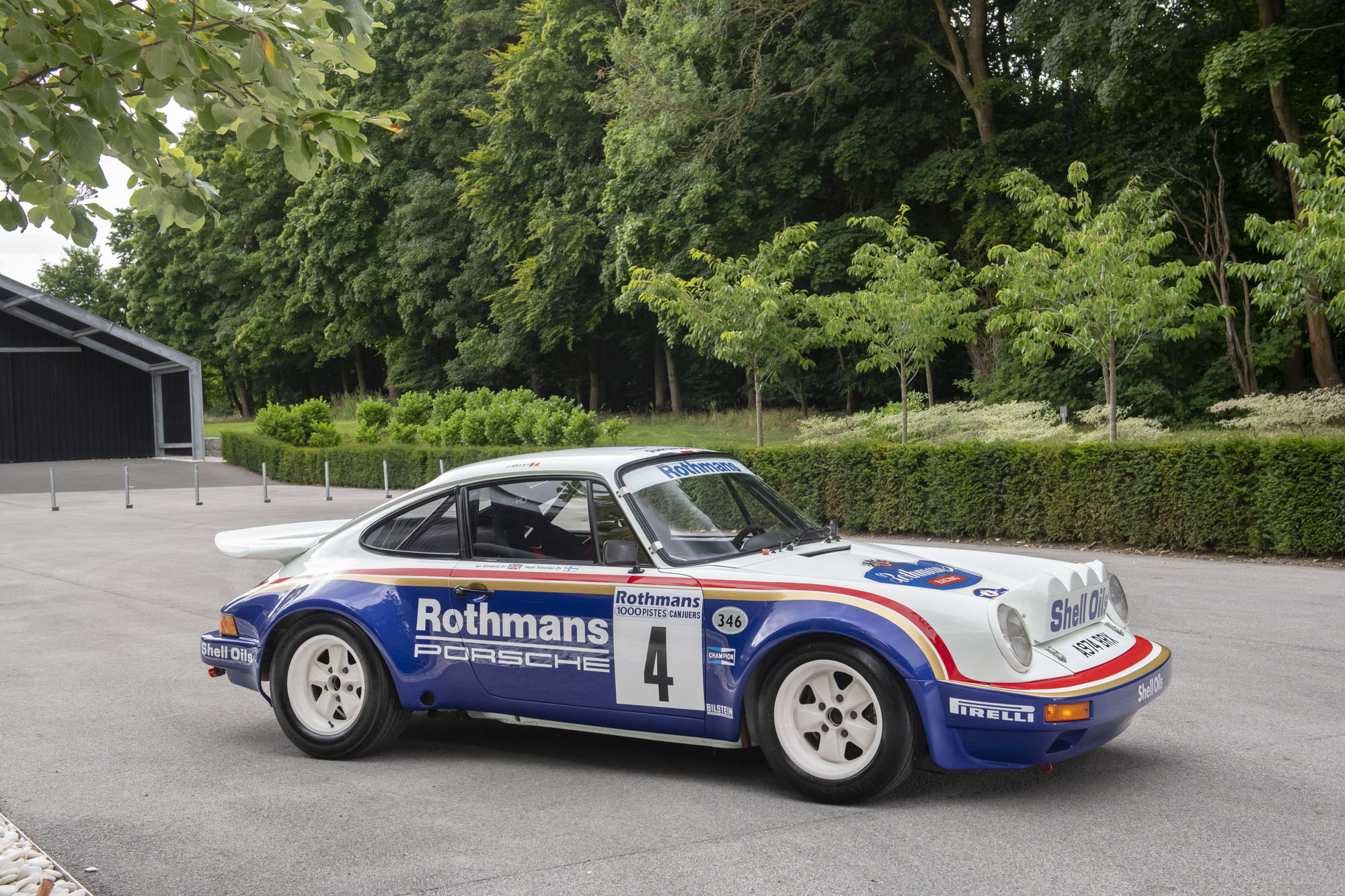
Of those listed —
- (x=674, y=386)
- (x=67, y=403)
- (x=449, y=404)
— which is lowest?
(x=449, y=404)

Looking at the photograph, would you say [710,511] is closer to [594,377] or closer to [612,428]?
[612,428]

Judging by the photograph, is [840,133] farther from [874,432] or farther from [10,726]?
[10,726]

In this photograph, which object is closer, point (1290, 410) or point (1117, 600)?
point (1117, 600)

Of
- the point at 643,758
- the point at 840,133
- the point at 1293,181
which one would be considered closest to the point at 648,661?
the point at 643,758

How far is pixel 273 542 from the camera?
7.08 metres

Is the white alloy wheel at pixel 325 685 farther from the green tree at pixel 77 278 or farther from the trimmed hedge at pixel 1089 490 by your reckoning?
the green tree at pixel 77 278

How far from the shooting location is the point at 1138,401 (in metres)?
29.5

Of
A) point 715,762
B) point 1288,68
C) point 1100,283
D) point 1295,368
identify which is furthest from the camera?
point 1295,368

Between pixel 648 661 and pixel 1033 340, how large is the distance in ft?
59.4

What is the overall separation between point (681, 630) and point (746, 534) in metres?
0.81

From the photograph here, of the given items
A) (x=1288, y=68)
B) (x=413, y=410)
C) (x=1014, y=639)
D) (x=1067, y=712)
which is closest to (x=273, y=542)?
(x=1014, y=639)

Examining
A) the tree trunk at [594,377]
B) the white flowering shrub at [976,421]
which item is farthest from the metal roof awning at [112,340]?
the white flowering shrub at [976,421]

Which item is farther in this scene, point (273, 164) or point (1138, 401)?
point (273, 164)

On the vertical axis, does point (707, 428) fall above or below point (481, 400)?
below
